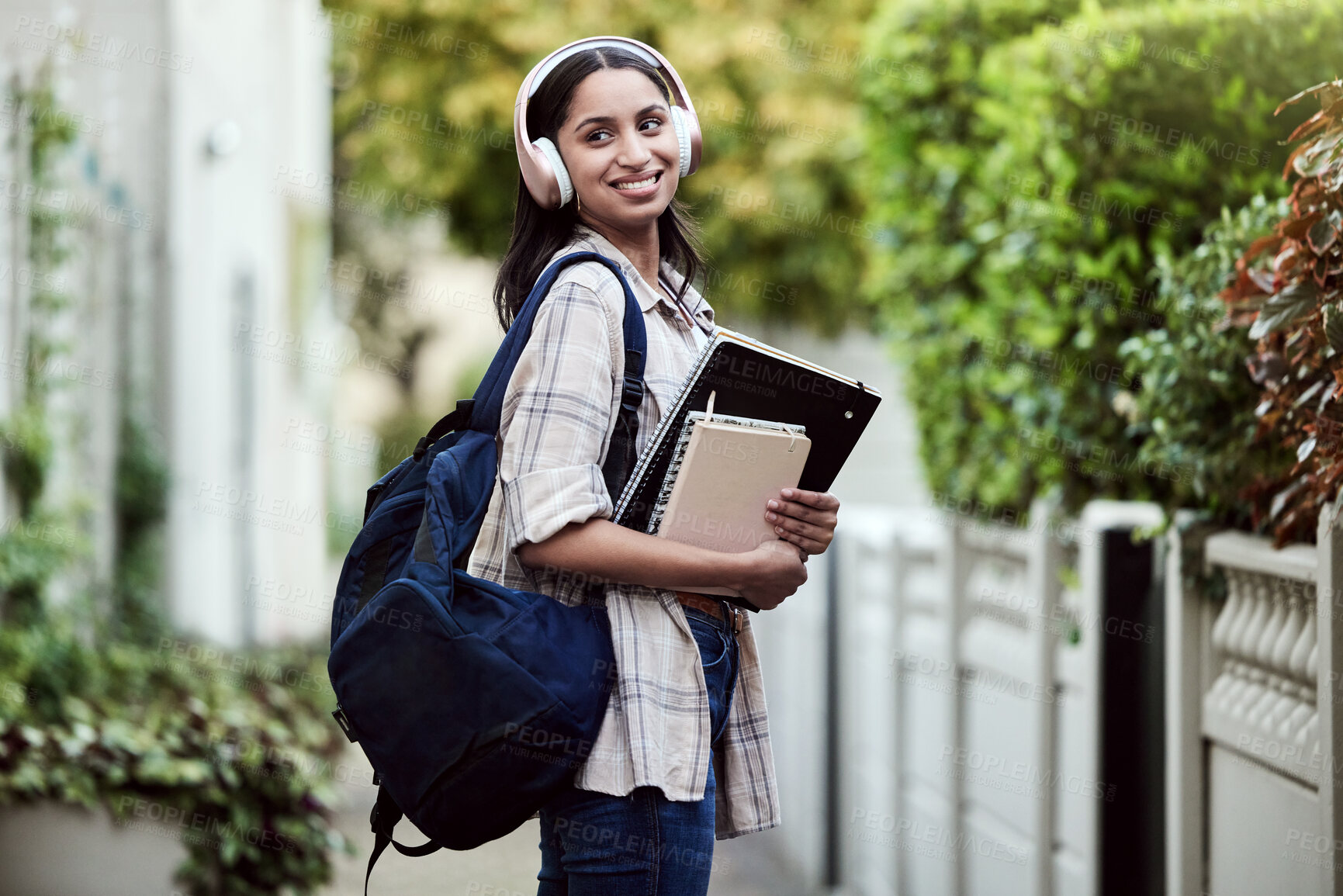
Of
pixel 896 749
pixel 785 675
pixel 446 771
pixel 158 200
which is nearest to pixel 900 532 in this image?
pixel 896 749

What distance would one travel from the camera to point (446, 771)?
1825 millimetres

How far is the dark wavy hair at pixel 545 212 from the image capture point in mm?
2111

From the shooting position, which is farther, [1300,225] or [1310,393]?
[1310,393]

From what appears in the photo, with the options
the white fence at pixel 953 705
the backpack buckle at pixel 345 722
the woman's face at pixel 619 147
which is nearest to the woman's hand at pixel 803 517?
the woman's face at pixel 619 147

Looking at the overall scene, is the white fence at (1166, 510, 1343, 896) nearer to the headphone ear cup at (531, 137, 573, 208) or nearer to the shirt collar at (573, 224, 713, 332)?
the shirt collar at (573, 224, 713, 332)

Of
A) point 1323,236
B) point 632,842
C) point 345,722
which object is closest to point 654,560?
point 632,842

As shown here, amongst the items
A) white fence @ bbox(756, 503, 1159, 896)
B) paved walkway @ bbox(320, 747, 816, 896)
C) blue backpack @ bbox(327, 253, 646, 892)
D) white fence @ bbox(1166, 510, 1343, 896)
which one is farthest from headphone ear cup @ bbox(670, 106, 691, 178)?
paved walkway @ bbox(320, 747, 816, 896)

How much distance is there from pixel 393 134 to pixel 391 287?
6674mm

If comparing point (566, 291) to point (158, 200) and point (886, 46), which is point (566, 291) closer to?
point (886, 46)

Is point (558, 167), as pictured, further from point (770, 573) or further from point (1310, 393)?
point (1310, 393)

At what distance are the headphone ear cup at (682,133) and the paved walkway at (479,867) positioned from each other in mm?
3267

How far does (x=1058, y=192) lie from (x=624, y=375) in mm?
2797

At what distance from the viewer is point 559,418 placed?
1.88m

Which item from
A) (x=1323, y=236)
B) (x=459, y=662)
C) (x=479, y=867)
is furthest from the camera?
(x=479, y=867)
